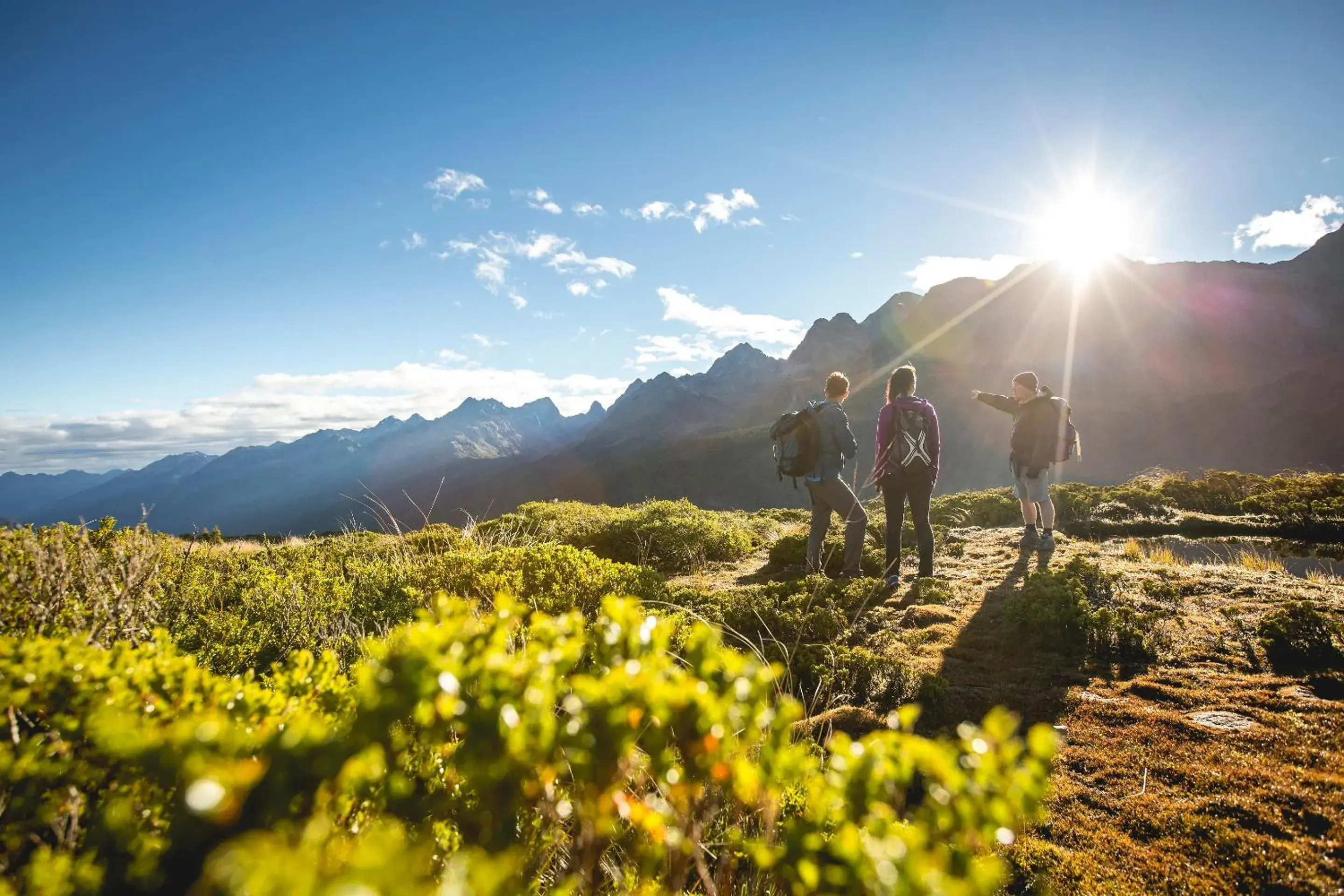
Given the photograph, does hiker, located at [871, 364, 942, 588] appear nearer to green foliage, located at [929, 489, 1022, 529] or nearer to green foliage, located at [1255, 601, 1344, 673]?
green foliage, located at [1255, 601, 1344, 673]

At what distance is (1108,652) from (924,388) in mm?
103872

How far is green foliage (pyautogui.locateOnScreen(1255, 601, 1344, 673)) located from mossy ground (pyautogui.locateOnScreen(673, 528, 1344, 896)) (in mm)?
138

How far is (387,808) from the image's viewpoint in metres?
1.37

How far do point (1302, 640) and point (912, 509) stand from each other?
3.85 metres

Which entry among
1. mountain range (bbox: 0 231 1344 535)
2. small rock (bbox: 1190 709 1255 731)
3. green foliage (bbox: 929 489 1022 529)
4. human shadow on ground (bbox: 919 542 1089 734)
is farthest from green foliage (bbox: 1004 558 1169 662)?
mountain range (bbox: 0 231 1344 535)

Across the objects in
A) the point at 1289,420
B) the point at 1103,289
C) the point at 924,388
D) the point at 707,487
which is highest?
the point at 1103,289

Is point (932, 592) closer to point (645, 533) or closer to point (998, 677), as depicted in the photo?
point (998, 677)

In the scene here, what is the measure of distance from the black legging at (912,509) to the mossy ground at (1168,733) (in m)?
0.85

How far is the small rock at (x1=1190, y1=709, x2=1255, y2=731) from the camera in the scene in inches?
134

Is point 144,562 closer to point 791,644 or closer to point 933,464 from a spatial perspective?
point 791,644

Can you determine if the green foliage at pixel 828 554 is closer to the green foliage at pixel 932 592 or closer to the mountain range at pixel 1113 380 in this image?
the green foliage at pixel 932 592

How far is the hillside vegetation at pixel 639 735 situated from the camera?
1080 mm

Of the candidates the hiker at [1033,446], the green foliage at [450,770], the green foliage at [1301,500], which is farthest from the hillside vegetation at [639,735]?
the green foliage at [1301,500]

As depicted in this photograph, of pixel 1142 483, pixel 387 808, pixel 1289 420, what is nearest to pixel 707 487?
pixel 1289 420
